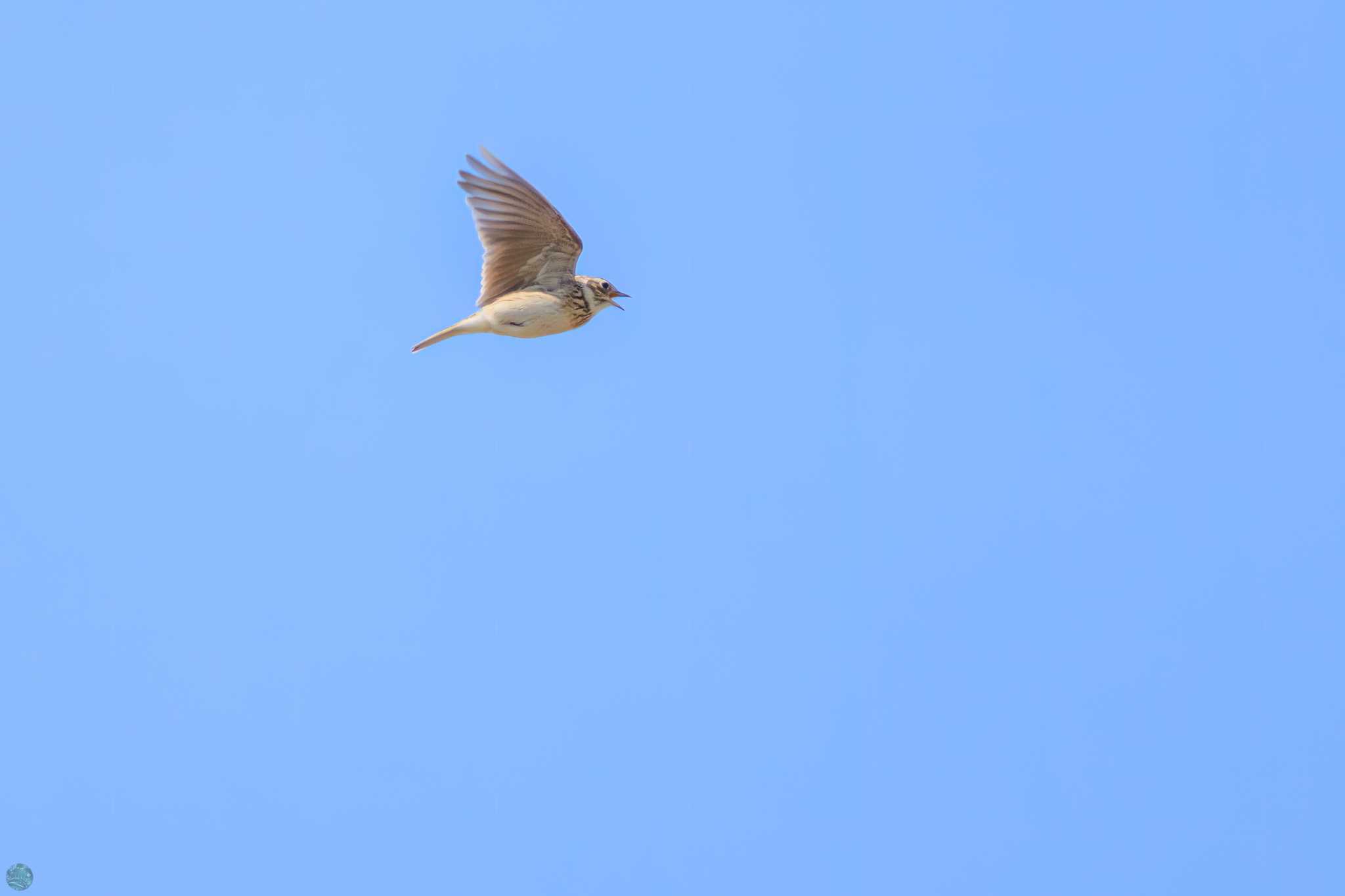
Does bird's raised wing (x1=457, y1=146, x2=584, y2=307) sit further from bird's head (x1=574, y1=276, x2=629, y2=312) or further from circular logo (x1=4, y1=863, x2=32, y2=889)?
circular logo (x1=4, y1=863, x2=32, y2=889)

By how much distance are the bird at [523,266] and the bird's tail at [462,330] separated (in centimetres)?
1

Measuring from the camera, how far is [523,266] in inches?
967

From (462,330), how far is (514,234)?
1613mm

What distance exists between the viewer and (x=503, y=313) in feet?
78.4

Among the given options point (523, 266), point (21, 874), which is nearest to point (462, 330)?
point (523, 266)

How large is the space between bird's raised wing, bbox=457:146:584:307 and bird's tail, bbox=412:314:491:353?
27.8 inches

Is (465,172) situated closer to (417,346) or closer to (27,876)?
(417,346)

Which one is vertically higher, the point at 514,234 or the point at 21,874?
the point at 514,234

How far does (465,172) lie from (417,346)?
249 cm

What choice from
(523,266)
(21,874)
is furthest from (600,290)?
(21,874)

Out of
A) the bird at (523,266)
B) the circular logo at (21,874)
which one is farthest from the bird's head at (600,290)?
the circular logo at (21,874)

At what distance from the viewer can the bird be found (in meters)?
23.9

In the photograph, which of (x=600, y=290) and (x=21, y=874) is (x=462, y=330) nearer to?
(x=600, y=290)

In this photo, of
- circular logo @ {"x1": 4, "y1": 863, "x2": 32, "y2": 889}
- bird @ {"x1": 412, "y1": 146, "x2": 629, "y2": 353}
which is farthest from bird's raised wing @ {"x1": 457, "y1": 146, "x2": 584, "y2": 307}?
circular logo @ {"x1": 4, "y1": 863, "x2": 32, "y2": 889}
